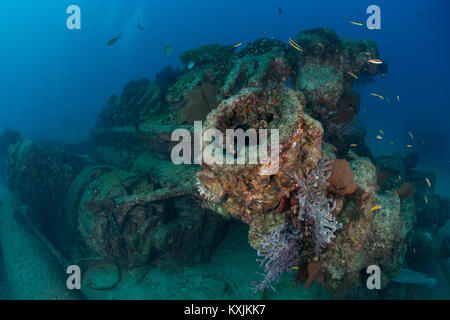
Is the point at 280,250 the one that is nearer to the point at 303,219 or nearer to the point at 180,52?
the point at 303,219

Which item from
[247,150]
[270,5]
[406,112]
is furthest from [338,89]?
[270,5]

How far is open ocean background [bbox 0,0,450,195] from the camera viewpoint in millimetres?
33219

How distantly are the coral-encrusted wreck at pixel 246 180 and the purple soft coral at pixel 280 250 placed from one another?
2 centimetres

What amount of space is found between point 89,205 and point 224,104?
193 inches

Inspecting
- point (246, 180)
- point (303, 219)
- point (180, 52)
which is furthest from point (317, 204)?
point (180, 52)

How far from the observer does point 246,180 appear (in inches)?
123

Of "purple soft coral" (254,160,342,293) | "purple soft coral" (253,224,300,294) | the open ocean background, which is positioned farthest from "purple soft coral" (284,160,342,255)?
the open ocean background

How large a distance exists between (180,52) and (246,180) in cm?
9224

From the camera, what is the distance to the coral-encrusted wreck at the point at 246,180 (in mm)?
Result: 3387

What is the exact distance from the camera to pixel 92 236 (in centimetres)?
613

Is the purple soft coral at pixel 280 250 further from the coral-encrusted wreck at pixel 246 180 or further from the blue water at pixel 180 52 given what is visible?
the blue water at pixel 180 52

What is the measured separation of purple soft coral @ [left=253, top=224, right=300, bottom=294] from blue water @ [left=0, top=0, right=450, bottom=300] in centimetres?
1685

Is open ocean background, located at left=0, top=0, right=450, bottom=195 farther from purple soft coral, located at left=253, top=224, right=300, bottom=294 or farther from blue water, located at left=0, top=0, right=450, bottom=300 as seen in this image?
purple soft coral, located at left=253, top=224, right=300, bottom=294

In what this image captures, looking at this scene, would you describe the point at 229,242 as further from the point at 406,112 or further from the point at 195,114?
the point at 406,112
